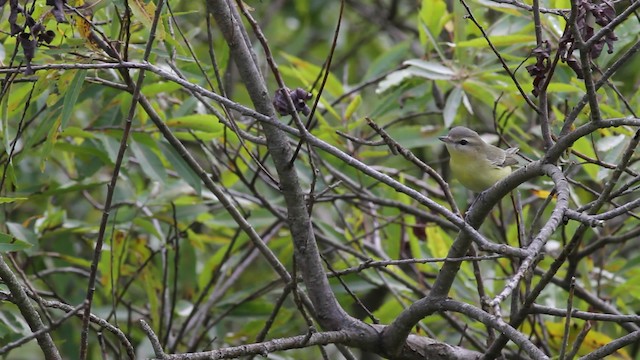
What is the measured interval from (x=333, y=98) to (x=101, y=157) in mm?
1610

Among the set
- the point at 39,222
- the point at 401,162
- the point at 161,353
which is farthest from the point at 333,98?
the point at 161,353

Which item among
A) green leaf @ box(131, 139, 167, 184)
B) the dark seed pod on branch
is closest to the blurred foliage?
green leaf @ box(131, 139, 167, 184)

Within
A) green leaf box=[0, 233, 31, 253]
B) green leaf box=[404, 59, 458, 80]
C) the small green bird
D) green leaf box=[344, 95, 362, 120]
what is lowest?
green leaf box=[0, 233, 31, 253]

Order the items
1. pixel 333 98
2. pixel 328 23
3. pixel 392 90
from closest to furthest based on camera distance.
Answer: pixel 392 90 < pixel 333 98 < pixel 328 23

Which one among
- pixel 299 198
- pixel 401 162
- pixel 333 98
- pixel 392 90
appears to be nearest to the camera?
pixel 299 198

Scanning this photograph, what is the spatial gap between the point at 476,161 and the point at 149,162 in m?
1.54

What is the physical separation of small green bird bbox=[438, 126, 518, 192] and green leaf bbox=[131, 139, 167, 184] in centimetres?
137

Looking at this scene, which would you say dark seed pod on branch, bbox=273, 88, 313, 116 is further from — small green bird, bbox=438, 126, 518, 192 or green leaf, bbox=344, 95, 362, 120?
green leaf, bbox=344, 95, 362, 120

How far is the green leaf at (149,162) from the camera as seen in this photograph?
4242 millimetres

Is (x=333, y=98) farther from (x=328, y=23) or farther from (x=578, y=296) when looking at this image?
(x=328, y=23)

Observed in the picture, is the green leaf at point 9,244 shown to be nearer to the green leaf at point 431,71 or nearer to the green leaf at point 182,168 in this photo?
the green leaf at point 182,168

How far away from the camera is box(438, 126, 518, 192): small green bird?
154 inches

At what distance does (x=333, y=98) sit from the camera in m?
5.45

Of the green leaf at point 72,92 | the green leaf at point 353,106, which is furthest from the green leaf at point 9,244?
the green leaf at point 353,106
